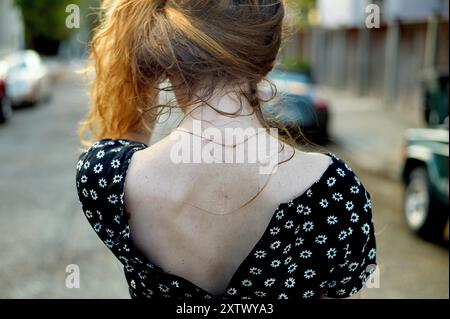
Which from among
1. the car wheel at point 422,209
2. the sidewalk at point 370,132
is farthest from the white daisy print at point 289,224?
the sidewalk at point 370,132

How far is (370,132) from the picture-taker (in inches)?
489

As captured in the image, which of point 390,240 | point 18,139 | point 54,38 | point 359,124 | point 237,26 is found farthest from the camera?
point 54,38

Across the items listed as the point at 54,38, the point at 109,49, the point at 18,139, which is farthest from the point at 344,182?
the point at 54,38

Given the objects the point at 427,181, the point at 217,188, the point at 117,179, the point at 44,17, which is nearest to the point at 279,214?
the point at 217,188

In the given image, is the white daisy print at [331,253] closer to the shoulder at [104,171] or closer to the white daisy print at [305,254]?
the white daisy print at [305,254]

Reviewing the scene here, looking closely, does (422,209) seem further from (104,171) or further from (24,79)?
(24,79)

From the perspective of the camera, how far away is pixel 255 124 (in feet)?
4.35

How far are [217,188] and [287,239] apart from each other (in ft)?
0.59

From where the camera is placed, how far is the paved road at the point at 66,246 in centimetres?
452

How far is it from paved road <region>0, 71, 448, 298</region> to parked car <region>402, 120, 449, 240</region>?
7.0 inches

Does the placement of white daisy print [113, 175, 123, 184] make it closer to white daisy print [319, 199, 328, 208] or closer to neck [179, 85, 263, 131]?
neck [179, 85, 263, 131]
